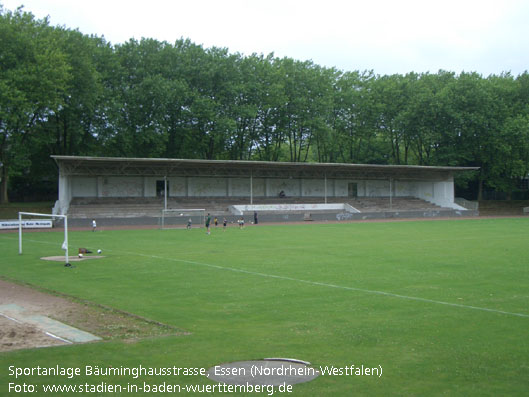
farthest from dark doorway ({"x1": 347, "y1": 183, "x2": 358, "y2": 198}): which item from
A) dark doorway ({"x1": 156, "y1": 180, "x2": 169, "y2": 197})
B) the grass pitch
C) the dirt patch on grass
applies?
the dirt patch on grass

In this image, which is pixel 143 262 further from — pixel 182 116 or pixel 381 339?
pixel 182 116

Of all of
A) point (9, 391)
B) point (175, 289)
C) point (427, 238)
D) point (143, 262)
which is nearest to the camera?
point (9, 391)

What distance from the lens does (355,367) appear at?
8.05 metres

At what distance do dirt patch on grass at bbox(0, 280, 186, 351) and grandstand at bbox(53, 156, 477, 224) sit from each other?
38433 millimetres

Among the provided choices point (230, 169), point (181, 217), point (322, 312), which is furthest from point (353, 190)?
point (322, 312)

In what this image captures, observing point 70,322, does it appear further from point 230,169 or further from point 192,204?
point 230,169

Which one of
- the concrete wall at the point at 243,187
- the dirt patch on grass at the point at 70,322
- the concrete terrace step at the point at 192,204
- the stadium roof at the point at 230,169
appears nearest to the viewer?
the dirt patch on grass at the point at 70,322

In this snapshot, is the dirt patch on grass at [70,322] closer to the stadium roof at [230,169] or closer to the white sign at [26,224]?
the white sign at [26,224]

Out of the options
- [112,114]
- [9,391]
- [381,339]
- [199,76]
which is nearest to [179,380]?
[9,391]

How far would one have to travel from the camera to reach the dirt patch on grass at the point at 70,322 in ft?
32.5

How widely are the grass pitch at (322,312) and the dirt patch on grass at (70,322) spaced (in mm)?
468

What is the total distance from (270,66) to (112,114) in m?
24.0

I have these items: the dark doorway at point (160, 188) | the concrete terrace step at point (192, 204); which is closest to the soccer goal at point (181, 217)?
the concrete terrace step at point (192, 204)

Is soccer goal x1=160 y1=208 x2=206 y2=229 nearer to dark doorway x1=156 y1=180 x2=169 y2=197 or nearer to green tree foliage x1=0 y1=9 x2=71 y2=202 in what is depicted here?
dark doorway x1=156 y1=180 x2=169 y2=197
